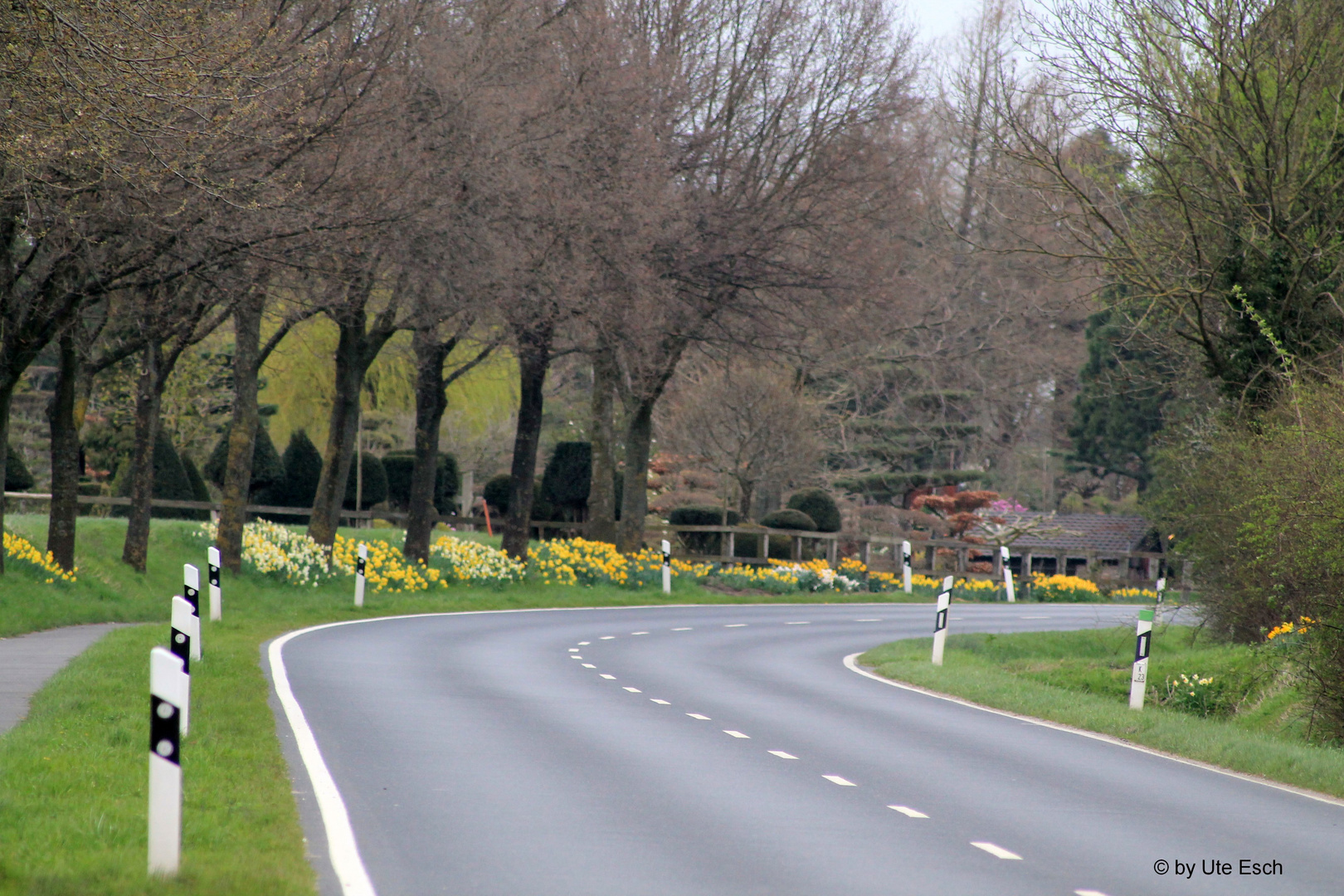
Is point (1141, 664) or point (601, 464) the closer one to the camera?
point (1141, 664)

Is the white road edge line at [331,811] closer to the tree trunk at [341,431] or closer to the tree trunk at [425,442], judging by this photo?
the tree trunk at [341,431]

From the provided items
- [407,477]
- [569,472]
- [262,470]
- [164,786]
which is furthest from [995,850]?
[407,477]

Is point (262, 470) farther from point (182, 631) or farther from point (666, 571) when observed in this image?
point (182, 631)

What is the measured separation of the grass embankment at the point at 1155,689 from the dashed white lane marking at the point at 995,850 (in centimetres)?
375

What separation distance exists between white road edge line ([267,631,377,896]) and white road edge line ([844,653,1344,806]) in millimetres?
6372

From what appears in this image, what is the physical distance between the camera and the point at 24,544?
21.2 m

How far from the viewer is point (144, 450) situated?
930 inches

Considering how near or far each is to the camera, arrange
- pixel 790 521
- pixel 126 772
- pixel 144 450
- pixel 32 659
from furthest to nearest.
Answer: pixel 790 521, pixel 144 450, pixel 32 659, pixel 126 772

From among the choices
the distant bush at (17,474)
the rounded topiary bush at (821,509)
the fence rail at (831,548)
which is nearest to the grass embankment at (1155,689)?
the fence rail at (831,548)

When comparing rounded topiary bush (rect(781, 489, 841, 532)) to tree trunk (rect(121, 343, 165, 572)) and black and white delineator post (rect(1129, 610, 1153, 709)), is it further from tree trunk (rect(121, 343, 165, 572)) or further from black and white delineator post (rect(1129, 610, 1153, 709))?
black and white delineator post (rect(1129, 610, 1153, 709))

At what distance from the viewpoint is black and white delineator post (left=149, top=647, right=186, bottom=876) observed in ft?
18.9

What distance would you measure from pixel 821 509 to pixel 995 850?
34.3 m

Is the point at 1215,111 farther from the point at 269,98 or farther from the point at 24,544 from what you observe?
the point at 24,544

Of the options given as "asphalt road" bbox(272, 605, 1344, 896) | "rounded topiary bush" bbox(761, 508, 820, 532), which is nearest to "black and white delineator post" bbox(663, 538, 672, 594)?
"rounded topiary bush" bbox(761, 508, 820, 532)
